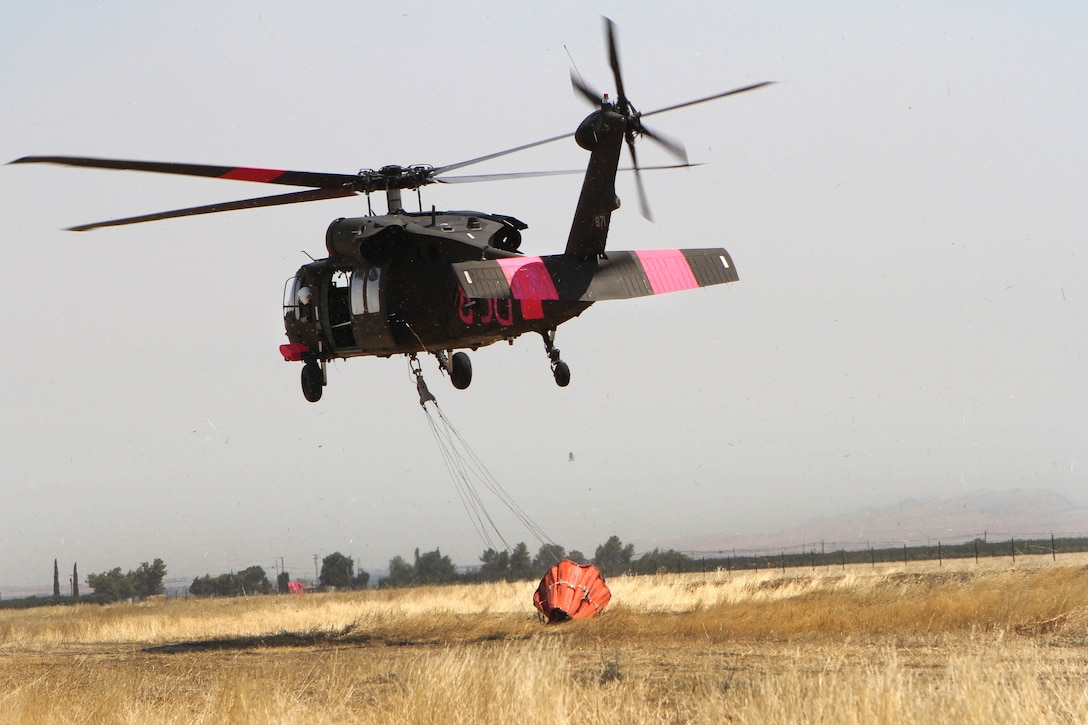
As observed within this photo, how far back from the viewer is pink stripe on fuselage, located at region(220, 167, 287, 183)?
1882 cm

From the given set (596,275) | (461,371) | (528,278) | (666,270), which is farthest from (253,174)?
(666,270)

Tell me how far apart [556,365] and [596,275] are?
2.06 metres

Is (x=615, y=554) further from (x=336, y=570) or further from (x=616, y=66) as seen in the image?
(x=616, y=66)

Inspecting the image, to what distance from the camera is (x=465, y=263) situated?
18.2 meters

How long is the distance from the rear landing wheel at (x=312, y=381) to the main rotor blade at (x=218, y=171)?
4060 millimetres

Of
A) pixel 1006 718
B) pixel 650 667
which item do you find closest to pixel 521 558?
pixel 650 667

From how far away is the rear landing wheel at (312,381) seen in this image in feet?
73.1

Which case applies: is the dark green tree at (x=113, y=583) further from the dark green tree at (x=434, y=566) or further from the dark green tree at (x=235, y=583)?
the dark green tree at (x=434, y=566)

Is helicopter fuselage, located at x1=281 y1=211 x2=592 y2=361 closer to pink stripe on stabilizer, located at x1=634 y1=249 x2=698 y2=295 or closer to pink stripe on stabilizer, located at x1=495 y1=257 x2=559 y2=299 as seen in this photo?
pink stripe on stabilizer, located at x1=495 y1=257 x2=559 y2=299

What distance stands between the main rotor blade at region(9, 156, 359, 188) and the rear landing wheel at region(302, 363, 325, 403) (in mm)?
4060

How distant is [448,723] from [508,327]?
911cm

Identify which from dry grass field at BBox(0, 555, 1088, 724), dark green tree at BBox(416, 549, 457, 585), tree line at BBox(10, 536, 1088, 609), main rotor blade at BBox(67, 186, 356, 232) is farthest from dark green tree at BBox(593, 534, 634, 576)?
main rotor blade at BBox(67, 186, 356, 232)

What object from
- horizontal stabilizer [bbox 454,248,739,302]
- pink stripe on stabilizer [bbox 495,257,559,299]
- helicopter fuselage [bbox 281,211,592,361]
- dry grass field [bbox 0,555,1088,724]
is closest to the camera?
dry grass field [bbox 0,555,1088,724]

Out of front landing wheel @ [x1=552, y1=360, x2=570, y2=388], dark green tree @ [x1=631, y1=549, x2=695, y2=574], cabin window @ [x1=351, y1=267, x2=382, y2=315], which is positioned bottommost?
dark green tree @ [x1=631, y1=549, x2=695, y2=574]
